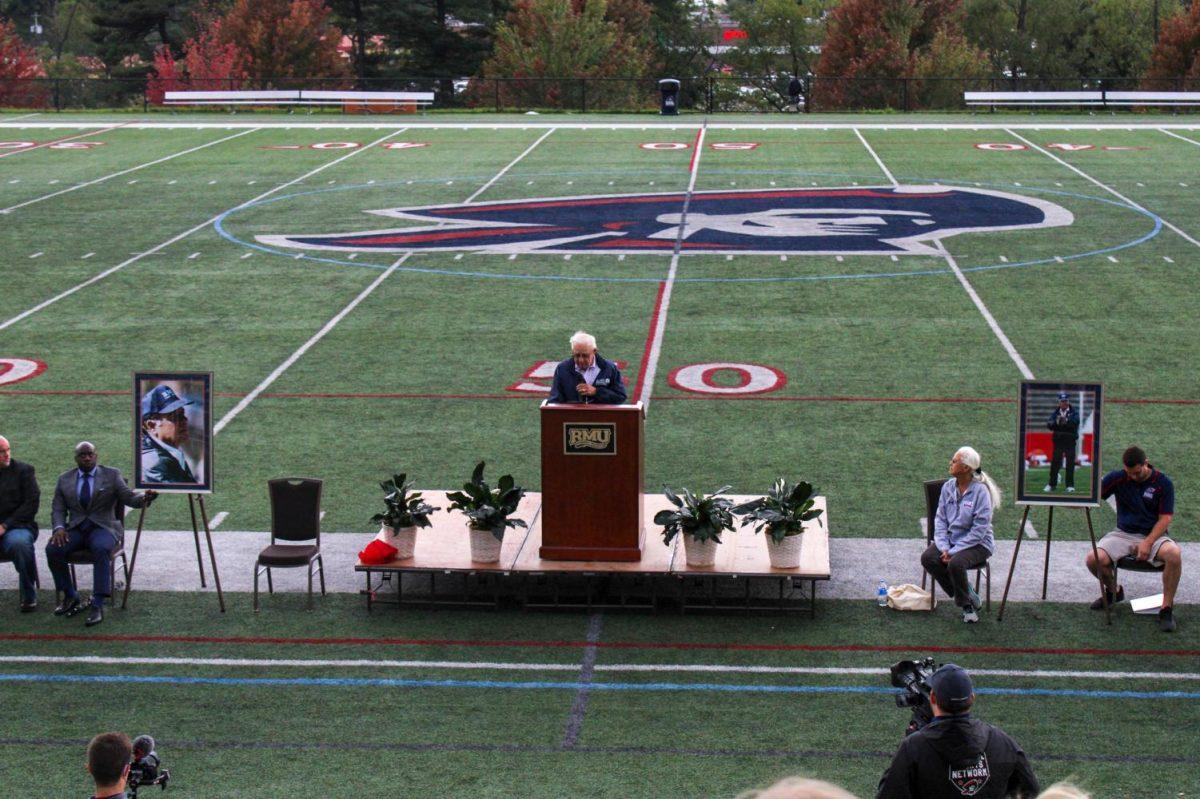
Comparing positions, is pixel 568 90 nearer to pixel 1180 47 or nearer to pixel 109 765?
pixel 1180 47

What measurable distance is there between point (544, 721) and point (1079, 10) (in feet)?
292

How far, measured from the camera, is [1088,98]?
5166 cm

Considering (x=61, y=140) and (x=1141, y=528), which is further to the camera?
(x=61, y=140)

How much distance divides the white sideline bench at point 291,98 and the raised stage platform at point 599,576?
141 feet

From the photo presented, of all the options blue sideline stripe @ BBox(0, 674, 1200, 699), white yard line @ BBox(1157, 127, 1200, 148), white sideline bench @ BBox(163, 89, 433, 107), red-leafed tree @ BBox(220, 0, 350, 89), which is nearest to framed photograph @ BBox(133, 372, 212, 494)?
blue sideline stripe @ BBox(0, 674, 1200, 699)

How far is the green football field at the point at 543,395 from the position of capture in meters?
10.4

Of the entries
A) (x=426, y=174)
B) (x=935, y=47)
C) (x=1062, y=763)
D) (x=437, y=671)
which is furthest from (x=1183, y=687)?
(x=935, y=47)

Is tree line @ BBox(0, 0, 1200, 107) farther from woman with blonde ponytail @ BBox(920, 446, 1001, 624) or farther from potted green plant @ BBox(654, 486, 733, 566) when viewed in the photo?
potted green plant @ BBox(654, 486, 733, 566)

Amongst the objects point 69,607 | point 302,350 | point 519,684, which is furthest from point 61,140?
point 519,684

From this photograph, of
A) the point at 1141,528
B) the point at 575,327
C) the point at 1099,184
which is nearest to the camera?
the point at 1141,528

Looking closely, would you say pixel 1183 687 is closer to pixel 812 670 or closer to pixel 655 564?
pixel 812 670

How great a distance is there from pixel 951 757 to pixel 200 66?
2888 inches

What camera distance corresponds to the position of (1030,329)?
22297 mm

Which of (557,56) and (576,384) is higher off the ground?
(557,56)
